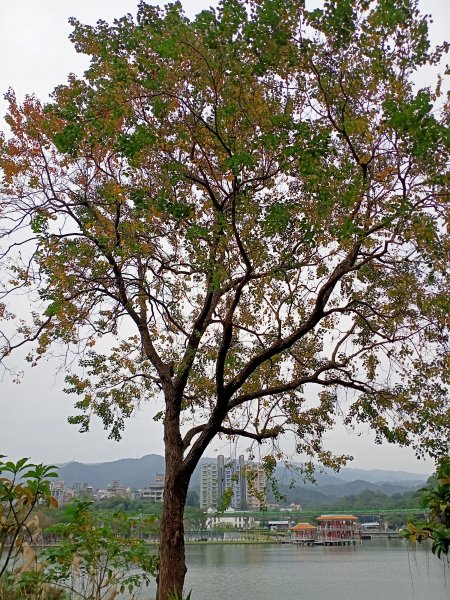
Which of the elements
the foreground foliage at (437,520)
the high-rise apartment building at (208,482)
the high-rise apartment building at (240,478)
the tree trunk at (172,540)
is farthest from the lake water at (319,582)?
the foreground foliage at (437,520)

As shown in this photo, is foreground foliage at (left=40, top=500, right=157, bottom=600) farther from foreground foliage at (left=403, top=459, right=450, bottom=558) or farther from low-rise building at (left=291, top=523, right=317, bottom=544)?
low-rise building at (left=291, top=523, right=317, bottom=544)

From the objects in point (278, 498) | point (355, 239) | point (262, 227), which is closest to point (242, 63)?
point (262, 227)

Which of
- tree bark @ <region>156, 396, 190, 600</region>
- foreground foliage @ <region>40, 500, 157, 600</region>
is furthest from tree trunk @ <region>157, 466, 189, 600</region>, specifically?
foreground foliage @ <region>40, 500, 157, 600</region>

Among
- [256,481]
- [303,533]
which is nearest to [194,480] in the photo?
[256,481]

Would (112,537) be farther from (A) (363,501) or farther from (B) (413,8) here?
(A) (363,501)

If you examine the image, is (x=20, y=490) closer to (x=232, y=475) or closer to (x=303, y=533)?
(x=232, y=475)

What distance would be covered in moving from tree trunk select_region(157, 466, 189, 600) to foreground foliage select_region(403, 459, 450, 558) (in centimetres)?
329

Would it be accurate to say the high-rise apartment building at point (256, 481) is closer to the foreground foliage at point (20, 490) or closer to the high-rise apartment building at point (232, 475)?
the high-rise apartment building at point (232, 475)

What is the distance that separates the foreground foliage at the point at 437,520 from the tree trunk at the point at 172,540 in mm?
3294

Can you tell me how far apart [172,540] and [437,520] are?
3.49m

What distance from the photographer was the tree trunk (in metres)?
5.53

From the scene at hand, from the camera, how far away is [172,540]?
18.8 feet

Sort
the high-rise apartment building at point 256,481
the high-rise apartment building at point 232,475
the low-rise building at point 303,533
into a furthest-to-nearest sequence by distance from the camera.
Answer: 1. the low-rise building at point 303,533
2. the high-rise apartment building at point 256,481
3. the high-rise apartment building at point 232,475

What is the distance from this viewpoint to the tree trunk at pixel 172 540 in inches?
218
